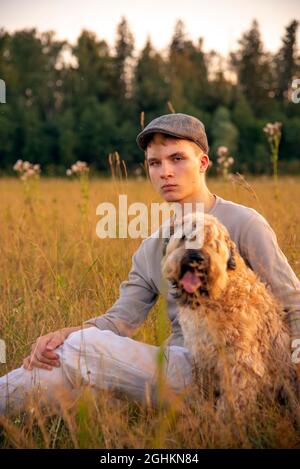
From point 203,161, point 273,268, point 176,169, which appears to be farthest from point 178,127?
point 273,268

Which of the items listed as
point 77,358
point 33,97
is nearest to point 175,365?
point 77,358

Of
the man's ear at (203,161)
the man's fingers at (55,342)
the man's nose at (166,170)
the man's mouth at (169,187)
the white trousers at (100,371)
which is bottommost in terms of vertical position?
the white trousers at (100,371)

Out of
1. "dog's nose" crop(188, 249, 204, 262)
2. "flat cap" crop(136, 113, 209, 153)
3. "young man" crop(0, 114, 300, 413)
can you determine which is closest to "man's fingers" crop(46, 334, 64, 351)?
"young man" crop(0, 114, 300, 413)

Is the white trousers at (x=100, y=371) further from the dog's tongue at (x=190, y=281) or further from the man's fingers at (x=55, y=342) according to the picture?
the dog's tongue at (x=190, y=281)

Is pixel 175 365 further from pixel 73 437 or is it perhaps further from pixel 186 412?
pixel 73 437

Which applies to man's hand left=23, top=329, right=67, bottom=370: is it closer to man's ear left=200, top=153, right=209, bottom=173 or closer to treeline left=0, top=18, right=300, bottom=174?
man's ear left=200, top=153, right=209, bottom=173

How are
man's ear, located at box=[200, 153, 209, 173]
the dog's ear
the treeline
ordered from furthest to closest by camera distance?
the treeline < man's ear, located at box=[200, 153, 209, 173] < the dog's ear

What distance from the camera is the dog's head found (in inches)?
116

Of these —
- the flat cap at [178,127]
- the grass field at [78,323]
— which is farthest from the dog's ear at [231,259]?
the flat cap at [178,127]

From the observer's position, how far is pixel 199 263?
2.93 metres

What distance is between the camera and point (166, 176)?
12.1 ft

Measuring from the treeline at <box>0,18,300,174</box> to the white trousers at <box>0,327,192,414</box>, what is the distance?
72.2 feet

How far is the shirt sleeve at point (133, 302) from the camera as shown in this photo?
12.1ft

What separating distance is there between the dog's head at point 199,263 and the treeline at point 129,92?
22.2 m
